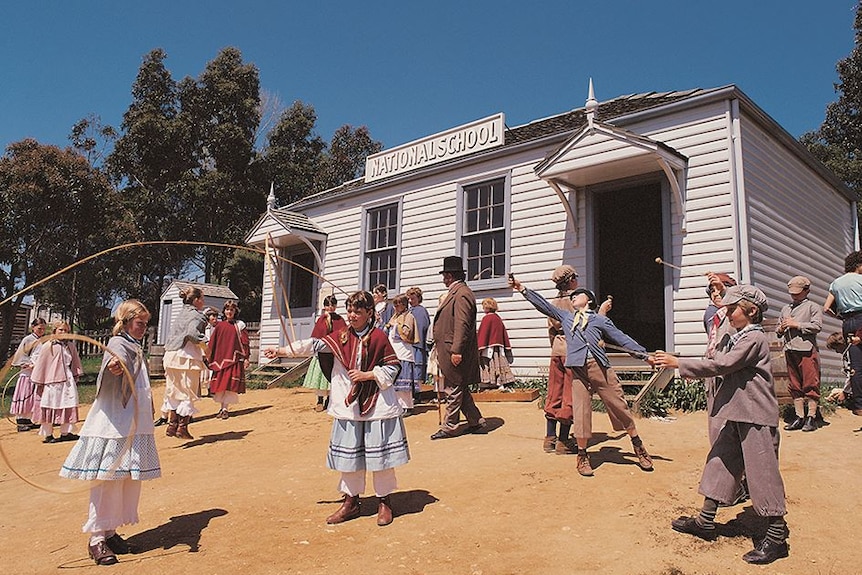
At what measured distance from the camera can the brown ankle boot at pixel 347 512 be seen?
13.9 feet

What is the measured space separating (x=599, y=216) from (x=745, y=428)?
294 inches

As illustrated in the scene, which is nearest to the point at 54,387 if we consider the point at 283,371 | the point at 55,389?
the point at 55,389

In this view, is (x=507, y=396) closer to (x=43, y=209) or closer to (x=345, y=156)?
(x=43, y=209)

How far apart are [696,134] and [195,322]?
7944mm

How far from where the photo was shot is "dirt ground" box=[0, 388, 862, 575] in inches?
138

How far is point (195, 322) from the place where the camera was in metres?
8.06

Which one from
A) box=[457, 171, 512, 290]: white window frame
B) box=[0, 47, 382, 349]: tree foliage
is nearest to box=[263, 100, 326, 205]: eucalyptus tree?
box=[0, 47, 382, 349]: tree foliage

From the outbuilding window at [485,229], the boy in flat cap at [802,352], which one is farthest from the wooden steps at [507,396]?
the boy in flat cap at [802,352]

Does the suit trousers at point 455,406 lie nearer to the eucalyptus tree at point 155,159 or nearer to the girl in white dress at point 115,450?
the girl in white dress at point 115,450

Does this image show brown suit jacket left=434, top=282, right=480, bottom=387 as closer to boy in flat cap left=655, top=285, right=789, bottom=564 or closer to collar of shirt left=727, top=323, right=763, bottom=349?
boy in flat cap left=655, top=285, right=789, bottom=564

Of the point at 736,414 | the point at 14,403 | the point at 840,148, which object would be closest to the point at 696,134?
the point at 736,414

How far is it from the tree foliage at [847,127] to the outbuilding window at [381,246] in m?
18.5

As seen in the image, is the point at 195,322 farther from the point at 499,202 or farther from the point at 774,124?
the point at 774,124

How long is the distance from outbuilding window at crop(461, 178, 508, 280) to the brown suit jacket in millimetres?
4386
